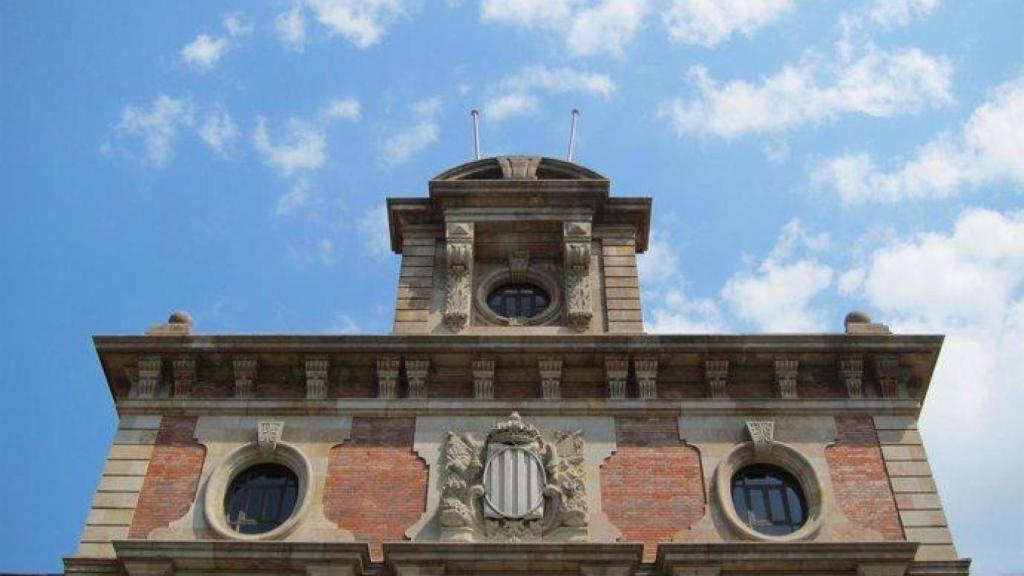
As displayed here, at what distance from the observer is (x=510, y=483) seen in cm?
1828

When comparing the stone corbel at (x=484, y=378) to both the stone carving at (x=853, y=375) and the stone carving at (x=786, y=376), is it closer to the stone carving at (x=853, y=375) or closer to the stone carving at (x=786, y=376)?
the stone carving at (x=786, y=376)

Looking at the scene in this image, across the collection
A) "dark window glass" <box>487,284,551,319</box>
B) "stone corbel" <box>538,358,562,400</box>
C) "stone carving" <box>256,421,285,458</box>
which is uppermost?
"dark window glass" <box>487,284,551,319</box>

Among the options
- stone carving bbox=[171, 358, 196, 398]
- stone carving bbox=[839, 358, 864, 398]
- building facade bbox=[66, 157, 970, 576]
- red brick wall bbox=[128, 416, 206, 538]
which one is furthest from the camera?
stone carving bbox=[171, 358, 196, 398]

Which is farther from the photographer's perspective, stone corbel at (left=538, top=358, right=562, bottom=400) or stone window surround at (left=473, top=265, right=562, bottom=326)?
stone window surround at (left=473, top=265, right=562, bottom=326)

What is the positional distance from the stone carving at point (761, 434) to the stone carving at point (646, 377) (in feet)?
5.58

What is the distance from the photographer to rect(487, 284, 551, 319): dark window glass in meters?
22.6

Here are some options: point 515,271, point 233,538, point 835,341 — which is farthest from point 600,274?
point 233,538

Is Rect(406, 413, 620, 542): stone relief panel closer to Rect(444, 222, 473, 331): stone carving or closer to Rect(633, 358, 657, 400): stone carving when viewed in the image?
Rect(633, 358, 657, 400): stone carving

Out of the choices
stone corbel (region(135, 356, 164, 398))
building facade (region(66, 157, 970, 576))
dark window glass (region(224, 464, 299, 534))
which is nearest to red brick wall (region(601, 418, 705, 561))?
building facade (region(66, 157, 970, 576))

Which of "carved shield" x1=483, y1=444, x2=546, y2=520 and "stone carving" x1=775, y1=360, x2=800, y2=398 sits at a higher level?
"stone carving" x1=775, y1=360, x2=800, y2=398

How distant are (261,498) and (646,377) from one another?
677cm

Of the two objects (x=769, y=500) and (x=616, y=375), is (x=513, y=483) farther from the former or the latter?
(x=769, y=500)

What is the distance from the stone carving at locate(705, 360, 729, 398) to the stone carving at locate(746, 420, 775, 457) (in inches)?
30.3

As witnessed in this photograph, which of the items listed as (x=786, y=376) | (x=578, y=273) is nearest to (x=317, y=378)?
(x=578, y=273)
